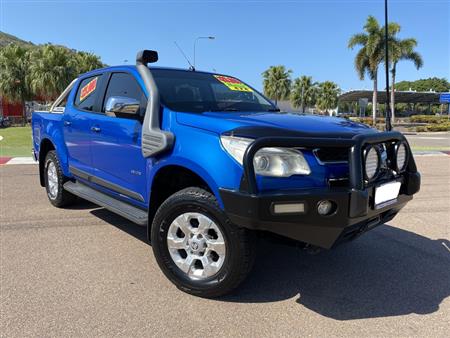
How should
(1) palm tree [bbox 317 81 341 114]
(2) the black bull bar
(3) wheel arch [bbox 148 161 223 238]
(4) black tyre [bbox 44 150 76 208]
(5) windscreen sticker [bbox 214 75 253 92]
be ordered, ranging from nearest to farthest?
(2) the black bull bar < (3) wheel arch [bbox 148 161 223 238] < (5) windscreen sticker [bbox 214 75 253 92] < (4) black tyre [bbox 44 150 76 208] < (1) palm tree [bbox 317 81 341 114]

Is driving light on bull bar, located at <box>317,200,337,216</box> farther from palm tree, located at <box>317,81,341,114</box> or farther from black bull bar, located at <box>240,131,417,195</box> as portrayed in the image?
palm tree, located at <box>317,81,341,114</box>

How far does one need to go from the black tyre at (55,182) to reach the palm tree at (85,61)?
41.6 m

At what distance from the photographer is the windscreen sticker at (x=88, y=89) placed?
4.89m

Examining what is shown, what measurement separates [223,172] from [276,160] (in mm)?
371

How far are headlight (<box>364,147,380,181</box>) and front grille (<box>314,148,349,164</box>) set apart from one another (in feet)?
0.51

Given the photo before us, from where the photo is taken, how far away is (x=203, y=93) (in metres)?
4.18

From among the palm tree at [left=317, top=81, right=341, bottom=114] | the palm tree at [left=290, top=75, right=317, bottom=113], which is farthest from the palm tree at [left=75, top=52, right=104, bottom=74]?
the palm tree at [left=317, top=81, right=341, bottom=114]

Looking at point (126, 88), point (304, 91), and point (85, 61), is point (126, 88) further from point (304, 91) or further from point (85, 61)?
point (304, 91)

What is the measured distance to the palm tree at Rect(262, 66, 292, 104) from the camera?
207ft

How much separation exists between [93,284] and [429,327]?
2566mm

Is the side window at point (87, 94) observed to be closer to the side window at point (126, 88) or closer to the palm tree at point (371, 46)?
the side window at point (126, 88)

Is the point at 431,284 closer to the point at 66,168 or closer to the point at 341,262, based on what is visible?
the point at 341,262

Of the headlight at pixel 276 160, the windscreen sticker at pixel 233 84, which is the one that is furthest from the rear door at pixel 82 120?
the headlight at pixel 276 160

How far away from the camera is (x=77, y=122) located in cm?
486
